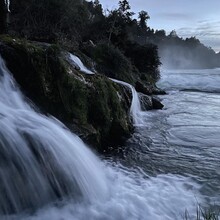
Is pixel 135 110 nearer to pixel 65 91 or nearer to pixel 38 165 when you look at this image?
pixel 65 91

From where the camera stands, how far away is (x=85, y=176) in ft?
17.7

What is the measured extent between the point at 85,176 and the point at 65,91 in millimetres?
2639

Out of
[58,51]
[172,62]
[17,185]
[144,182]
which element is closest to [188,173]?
[144,182]

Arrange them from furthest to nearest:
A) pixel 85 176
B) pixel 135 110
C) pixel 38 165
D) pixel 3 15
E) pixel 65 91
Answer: pixel 135 110 < pixel 3 15 < pixel 65 91 < pixel 85 176 < pixel 38 165

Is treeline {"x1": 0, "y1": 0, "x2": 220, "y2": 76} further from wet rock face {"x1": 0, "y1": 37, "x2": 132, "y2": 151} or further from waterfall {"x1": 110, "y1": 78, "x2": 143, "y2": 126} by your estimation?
wet rock face {"x1": 0, "y1": 37, "x2": 132, "y2": 151}

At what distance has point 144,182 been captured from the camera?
581cm

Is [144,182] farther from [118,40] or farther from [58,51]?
[118,40]

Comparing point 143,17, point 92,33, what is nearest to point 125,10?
point 92,33

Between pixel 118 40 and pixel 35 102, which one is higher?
pixel 118 40

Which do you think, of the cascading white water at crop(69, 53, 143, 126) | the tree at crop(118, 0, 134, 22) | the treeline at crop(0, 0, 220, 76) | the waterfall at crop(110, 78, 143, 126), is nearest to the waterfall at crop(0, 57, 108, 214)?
the cascading white water at crop(69, 53, 143, 126)

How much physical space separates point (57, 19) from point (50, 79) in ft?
52.3

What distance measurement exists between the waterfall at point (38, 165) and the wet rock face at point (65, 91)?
798mm

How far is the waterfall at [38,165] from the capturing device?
4480 mm

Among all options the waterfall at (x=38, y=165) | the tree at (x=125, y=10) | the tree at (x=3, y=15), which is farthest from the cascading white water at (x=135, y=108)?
the tree at (x=125, y=10)
